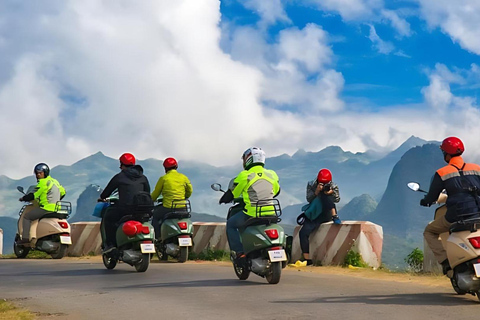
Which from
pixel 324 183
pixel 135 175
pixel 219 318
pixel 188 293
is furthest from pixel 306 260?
pixel 219 318

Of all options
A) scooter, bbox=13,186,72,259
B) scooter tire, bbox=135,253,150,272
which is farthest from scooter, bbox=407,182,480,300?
scooter, bbox=13,186,72,259

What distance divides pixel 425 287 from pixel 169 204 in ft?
22.9

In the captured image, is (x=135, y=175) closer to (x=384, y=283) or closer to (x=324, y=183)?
(x=324, y=183)

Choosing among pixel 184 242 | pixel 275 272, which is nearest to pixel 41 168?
pixel 184 242

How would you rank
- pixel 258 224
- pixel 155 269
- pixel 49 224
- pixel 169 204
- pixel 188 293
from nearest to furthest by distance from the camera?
pixel 188 293 < pixel 258 224 < pixel 155 269 < pixel 169 204 < pixel 49 224

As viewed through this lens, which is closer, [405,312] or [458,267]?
[405,312]

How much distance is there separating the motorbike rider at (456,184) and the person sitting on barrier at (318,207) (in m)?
5.70

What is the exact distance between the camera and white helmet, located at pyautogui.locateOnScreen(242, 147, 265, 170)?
39.2 ft

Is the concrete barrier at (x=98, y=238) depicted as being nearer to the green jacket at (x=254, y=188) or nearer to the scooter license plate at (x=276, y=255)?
the green jacket at (x=254, y=188)

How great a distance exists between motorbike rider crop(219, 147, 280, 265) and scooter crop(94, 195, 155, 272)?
205 cm

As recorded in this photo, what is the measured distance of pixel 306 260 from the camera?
52.2 feet

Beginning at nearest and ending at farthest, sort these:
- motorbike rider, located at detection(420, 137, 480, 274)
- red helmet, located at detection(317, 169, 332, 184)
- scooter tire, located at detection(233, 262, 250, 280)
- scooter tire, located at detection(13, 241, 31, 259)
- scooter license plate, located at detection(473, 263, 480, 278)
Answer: scooter license plate, located at detection(473, 263, 480, 278) < motorbike rider, located at detection(420, 137, 480, 274) < scooter tire, located at detection(233, 262, 250, 280) < red helmet, located at detection(317, 169, 332, 184) < scooter tire, located at detection(13, 241, 31, 259)

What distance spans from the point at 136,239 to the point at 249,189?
2.90 m

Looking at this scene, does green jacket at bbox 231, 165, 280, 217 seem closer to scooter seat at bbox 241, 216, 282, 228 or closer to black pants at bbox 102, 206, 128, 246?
scooter seat at bbox 241, 216, 282, 228
